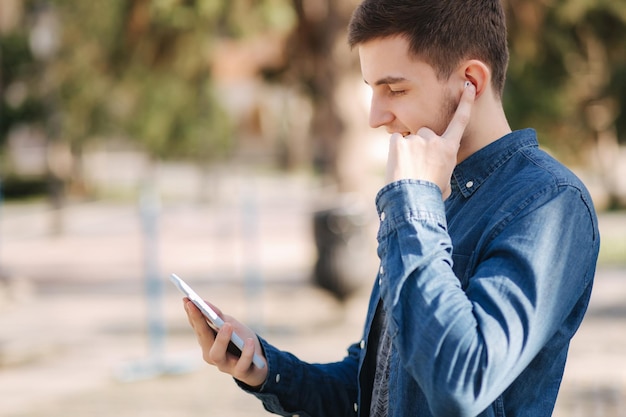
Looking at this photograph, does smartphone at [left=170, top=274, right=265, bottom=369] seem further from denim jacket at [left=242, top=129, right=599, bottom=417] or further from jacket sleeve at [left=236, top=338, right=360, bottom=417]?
denim jacket at [left=242, top=129, right=599, bottom=417]

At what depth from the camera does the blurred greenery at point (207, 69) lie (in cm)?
998

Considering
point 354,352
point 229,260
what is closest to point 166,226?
point 229,260

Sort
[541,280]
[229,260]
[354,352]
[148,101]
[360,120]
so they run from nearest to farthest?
[541,280] → [354,352] → [360,120] → [229,260] → [148,101]

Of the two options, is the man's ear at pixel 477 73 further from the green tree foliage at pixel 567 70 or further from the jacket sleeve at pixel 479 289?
the green tree foliage at pixel 567 70

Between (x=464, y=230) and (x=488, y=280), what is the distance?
0.18 metres

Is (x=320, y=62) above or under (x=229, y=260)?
above

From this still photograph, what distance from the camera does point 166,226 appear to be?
57.9 feet

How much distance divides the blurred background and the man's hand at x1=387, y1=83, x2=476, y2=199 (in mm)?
4166

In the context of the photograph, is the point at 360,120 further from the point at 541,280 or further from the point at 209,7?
the point at 541,280

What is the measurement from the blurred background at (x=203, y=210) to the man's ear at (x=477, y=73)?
13.6ft

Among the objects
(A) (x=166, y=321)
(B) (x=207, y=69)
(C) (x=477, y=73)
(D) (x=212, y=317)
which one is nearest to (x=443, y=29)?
(C) (x=477, y=73)

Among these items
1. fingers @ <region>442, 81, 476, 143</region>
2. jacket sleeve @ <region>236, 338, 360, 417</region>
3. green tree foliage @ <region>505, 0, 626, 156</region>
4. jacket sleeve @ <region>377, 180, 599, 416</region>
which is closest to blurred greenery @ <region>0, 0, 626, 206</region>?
green tree foliage @ <region>505, 0, 626, 156</region>

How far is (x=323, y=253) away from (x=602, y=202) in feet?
36.2

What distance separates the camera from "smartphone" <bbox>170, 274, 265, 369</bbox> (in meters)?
1.77
